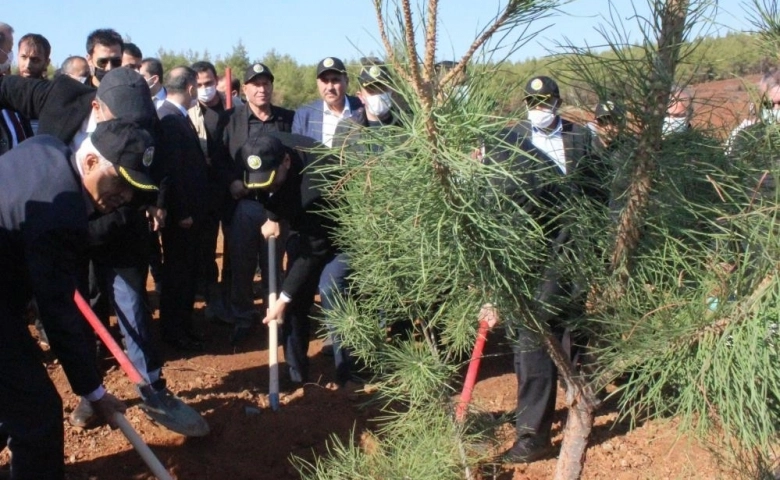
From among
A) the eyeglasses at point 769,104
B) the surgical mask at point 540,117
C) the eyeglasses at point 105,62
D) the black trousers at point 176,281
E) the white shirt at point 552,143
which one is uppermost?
the eyeglasses at point 105,62

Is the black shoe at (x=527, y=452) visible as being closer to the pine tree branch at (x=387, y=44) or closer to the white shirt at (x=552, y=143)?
the white shirt at (x=552, y=143)

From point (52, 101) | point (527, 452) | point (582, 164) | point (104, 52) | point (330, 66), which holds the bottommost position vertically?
point (527, 452)

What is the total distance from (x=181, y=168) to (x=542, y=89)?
361cm

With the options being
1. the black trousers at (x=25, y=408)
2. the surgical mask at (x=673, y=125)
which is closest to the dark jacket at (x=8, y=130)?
the black trousers at (x=25, y=408)

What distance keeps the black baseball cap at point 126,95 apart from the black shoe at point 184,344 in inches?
69.5

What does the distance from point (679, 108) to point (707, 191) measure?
21 centimetres

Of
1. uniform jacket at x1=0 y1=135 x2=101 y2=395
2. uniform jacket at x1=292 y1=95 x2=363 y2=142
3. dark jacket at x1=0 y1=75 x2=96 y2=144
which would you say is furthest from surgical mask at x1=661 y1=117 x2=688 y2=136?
uniform jacket at x1=292 y1=95 x2=363 y2=142

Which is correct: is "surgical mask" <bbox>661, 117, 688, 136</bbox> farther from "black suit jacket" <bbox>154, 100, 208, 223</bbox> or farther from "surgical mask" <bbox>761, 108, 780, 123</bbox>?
"black suit jacket" <bbox>154, 100, 208, 223</bbox>

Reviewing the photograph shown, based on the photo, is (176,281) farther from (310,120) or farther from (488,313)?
(488,313)

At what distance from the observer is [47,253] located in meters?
2.55

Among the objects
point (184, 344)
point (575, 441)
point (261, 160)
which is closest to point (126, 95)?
point (261, 160)

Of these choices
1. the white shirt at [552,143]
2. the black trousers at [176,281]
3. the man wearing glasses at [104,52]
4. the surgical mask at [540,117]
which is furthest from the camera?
the man wearing glasses at [104,52]

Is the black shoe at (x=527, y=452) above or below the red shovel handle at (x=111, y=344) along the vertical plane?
below

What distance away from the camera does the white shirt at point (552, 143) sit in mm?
2001
